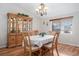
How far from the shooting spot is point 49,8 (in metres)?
1.66

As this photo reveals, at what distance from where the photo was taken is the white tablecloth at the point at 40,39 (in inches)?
68.3

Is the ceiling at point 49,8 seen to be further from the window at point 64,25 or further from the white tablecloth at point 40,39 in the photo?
the white tablecloth at point 40,39

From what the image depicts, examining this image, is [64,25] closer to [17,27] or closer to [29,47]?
[29,47]

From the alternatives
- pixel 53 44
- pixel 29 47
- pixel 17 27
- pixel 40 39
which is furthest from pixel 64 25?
pixel 17 27

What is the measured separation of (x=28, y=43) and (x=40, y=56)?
0.34 m

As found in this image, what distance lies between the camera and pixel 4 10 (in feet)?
5.16

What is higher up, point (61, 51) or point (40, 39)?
point (40, 39)

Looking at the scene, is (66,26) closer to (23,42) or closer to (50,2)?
(50,2)

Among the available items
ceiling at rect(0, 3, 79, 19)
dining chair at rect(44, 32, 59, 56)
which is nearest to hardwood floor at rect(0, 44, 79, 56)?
dining chair at rect(44, 32, 59, 56)

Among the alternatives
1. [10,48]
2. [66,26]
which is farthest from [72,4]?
[10,48]

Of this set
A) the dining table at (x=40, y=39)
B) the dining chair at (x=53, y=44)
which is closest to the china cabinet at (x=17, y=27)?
the dining table at (x=40, y=39)

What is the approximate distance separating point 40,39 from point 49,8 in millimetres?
632

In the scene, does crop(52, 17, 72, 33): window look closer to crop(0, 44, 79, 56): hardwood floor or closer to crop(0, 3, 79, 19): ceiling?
crop(0, 3, 79, 19): ceiling

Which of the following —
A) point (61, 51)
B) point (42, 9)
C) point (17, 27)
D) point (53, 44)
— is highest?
point (42, 9)
